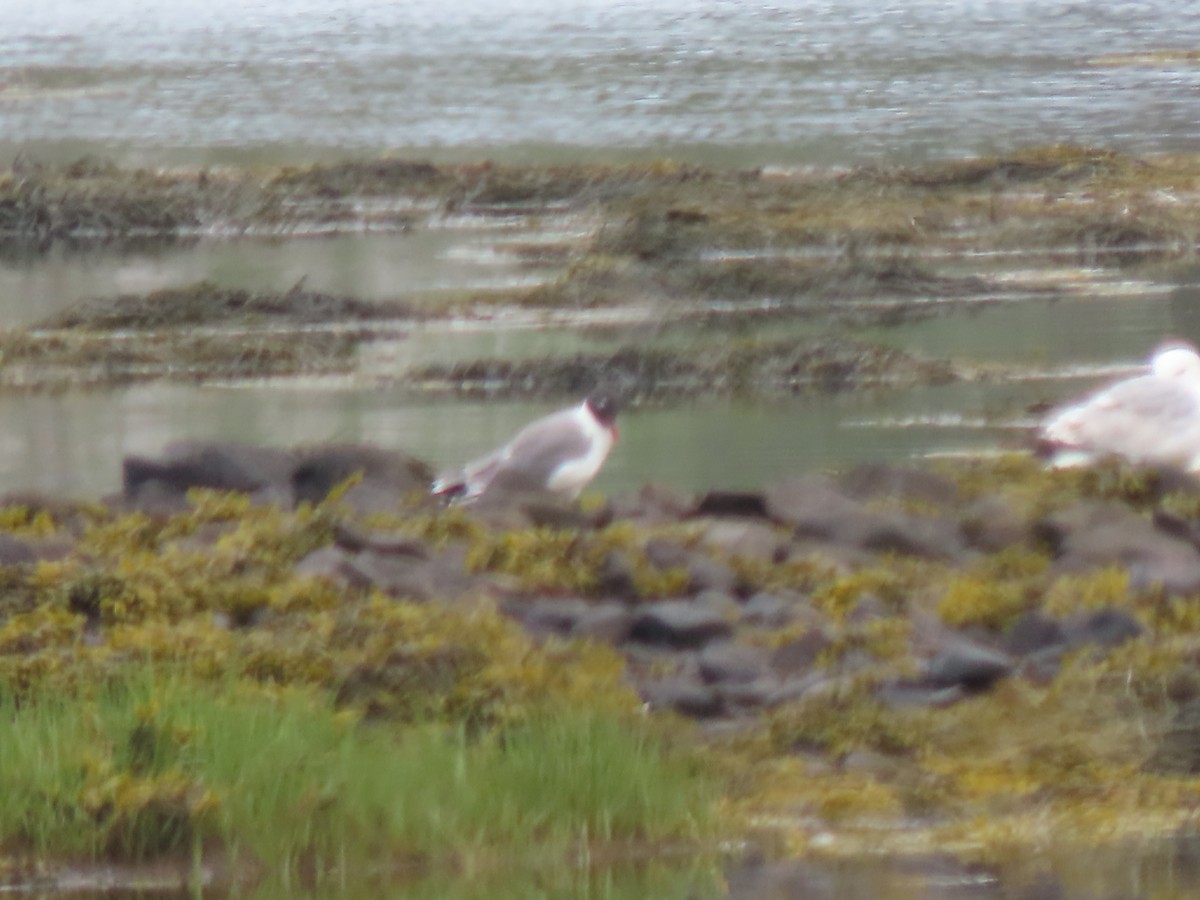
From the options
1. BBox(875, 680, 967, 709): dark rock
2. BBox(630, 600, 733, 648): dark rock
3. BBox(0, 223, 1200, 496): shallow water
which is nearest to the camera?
BBox(875, 680, 967, 709): dark rock

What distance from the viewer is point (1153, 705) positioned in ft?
21.3

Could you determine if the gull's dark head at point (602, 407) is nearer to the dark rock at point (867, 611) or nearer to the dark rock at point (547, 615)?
the dark rock at point (547, 615)

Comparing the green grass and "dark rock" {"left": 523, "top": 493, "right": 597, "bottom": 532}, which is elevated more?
the green grass

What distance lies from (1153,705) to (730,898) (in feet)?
5.18

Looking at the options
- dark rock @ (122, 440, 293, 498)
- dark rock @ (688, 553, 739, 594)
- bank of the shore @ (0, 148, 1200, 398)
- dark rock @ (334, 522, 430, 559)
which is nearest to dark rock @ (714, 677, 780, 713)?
dark rock @ (688, 553, 739, 594)

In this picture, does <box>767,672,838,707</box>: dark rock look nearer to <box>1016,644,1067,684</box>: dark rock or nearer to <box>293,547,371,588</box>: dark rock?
<box>1016,644,1067,684</box>: dark rock

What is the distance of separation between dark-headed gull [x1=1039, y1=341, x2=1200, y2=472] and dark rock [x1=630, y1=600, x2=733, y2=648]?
7.29 feet

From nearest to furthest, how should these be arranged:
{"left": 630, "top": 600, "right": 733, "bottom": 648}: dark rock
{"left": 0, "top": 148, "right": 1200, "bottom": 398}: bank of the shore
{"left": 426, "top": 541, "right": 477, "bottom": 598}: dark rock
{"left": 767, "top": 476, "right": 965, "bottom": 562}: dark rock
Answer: {"left": 630, "top": 600, "right": 733, "bottom": 648}: dark rock, {"left": 426, "top": 541, "right": 477, "bottom": 598}: dark rock, {"left": 767, "top": 476, "right": 965, "bottom": 562}: dark rock, {"left": 0, "top": 148, "right": 1200, "bottom": 398}: bank of the shore

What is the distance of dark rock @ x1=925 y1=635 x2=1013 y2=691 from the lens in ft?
22.2

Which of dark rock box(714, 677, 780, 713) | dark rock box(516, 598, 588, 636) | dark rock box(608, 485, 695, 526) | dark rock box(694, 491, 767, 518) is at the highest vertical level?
dark rock box(714, 677, 780, 713)

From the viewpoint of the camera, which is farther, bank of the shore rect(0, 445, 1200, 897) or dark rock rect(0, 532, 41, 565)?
dark rock rect(0, 532, 41, 565)

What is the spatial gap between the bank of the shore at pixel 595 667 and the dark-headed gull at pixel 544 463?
0.19m

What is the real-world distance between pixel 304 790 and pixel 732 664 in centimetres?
170

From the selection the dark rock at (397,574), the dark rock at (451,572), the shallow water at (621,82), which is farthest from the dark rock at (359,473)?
the shallow water at (621,82)
